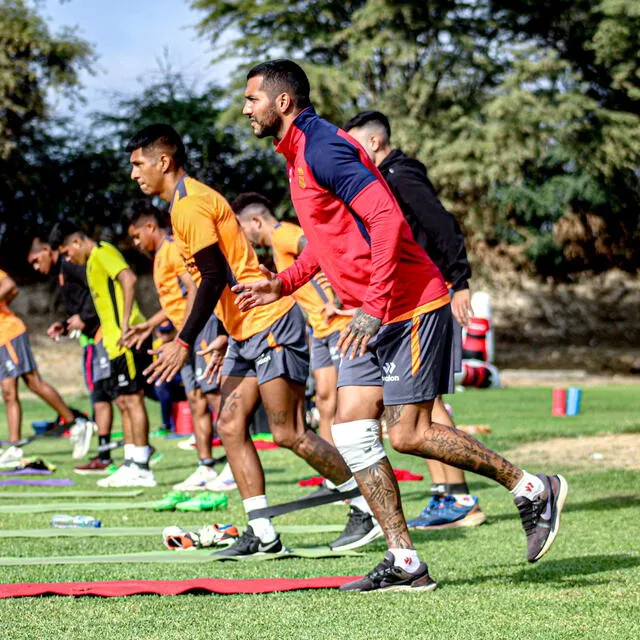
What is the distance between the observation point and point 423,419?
16.0ft

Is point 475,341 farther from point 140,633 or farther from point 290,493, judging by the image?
point 140,633

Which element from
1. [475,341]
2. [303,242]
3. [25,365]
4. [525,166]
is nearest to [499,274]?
[525,166]

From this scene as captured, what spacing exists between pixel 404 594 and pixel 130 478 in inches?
220

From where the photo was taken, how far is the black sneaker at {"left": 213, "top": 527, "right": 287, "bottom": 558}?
5871mm

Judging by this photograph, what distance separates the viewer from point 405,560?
15.6 feet

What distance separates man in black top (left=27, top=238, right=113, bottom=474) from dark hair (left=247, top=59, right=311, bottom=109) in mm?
6366

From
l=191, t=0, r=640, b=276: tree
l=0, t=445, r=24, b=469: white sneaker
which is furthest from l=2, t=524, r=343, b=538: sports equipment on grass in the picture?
l=191, t=0, r=640, b=276: tree

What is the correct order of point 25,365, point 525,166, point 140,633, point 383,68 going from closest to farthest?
point 140,633 < point 25,365 < point 525,166 < point 383,68

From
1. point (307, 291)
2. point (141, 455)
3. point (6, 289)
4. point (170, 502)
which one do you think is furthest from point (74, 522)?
point (6, 289)

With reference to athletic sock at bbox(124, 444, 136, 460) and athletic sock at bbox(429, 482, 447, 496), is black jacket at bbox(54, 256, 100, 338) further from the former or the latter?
athletic sock at bbox(429, 482, 447, 496)

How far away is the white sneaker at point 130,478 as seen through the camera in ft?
32.3

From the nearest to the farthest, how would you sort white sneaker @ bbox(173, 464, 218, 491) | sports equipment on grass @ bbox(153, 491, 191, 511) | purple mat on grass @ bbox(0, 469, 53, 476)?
sports equipment on grass @ bbox(153, 491, 191, 511), white sneaker @ bbox(173, 464, 218, 491), purple mat on grass @ bbox(0, 469, 53, 476)

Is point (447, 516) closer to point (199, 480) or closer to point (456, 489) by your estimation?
point (456, 489)

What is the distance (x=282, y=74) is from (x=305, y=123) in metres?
0.30
